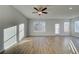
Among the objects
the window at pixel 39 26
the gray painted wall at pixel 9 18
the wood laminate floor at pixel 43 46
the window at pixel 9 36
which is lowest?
the wood laminate floor at pixel 43 46

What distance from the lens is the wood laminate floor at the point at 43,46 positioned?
126 cm

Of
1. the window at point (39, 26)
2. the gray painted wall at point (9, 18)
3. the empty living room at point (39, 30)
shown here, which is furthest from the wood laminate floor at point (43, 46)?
the gray painted wall at point (9, 18)

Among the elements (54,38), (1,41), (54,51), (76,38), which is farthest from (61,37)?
(1,41)

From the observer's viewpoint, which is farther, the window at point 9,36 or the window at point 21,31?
the window at point 21,31

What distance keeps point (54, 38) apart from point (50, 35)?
82mm

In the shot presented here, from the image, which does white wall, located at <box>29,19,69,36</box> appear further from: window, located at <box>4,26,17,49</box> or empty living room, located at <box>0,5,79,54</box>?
window, located at <box>4,26,17,49</box>

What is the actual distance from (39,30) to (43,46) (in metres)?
0.28

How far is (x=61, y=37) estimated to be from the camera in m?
1.59

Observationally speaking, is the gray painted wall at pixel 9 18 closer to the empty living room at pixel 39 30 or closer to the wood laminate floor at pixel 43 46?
the empty living room at pixel 39 30

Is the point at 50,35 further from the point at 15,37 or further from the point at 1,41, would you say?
the point at 1,41

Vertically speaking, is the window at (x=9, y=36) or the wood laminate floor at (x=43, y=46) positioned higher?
the window at (x=9, y=36)

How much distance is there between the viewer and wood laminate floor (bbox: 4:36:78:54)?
4.13 ft

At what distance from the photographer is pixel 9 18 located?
1.38m

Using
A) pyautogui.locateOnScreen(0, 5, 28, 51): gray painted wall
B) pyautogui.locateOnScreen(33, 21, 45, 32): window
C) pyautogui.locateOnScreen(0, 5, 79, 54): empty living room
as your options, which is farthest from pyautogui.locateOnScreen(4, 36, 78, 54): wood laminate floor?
pyautogui.locateOnScreen(0, 5, 28, 51): gray painted wall
